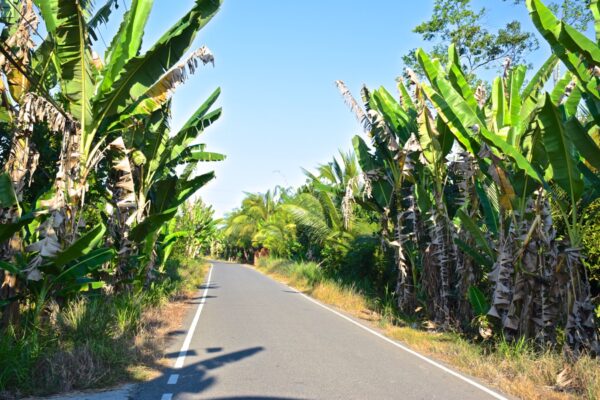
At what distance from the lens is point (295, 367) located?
806cm

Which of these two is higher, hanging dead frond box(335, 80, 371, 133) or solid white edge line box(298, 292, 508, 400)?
hanging dead frond box(335, 80, 371, 133)

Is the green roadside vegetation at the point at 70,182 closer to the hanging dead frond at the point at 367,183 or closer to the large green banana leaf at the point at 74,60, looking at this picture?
the large green banana leaf at the point at 74,60

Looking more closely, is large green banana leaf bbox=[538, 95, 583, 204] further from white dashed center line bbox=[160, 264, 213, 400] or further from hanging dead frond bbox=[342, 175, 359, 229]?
white dashed center line bbox=[160, 264, 213, 400]

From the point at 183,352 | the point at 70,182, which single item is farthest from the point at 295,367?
the point at 70,182

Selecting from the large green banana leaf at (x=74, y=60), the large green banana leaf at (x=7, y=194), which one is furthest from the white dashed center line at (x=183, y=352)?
the large green banana leaf at (x=74, y=60)

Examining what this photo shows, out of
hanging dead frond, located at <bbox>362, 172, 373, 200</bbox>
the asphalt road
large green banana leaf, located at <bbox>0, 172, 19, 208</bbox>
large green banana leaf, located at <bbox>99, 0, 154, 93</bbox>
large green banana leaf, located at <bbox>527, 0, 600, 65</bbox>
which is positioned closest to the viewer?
the asphalt road

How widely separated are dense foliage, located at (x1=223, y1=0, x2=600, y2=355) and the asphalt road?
2.02m

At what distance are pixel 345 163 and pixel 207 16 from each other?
11.8 metres

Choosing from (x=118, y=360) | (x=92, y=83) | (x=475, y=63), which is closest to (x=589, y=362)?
(x=118, y=360)

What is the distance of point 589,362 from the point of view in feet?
23.6

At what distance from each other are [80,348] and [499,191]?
764 centimetres

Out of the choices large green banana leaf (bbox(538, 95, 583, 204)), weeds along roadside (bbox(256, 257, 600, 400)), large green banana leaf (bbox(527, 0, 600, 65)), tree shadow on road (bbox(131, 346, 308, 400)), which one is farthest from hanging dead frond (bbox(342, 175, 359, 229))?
large green banana leaf (bbox(527, 0, 600, 65))

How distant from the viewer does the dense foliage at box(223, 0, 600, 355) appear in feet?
26.4

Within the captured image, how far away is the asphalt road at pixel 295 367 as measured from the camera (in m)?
6.66
